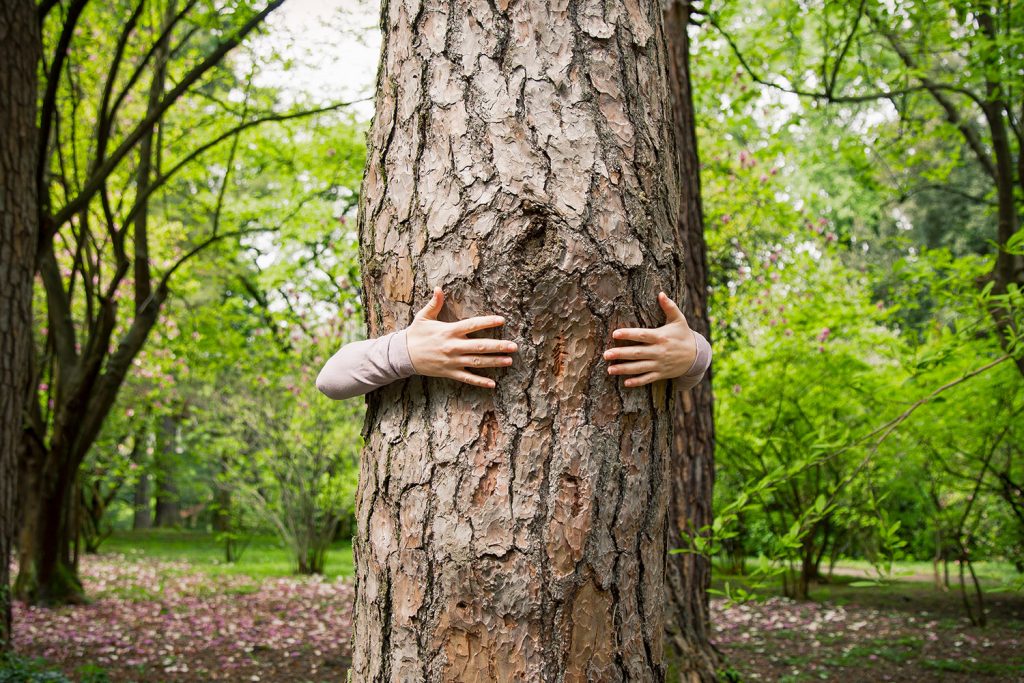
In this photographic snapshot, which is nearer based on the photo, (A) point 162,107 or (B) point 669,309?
(B) point 669,309

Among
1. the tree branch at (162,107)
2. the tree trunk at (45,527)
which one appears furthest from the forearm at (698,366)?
the tree trunk at (45,527)

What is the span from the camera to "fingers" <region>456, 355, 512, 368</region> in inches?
60.6

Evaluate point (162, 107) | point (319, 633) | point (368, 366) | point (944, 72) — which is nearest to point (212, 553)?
point (319, 633)

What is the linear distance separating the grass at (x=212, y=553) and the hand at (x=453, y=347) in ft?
36.1

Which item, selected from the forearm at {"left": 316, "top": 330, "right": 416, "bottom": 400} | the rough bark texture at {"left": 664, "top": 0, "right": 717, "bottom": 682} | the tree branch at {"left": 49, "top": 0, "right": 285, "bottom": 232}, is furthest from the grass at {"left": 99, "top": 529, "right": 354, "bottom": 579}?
the forearm at {"left": 316, "top": 330, "right": 416, "bottom": 400}

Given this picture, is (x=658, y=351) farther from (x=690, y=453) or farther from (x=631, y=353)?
(x=690, y=453)

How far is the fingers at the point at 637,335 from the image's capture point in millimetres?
1575

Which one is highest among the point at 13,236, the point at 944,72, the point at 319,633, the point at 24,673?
the point at 944,72

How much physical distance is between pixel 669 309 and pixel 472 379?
43 centimetres

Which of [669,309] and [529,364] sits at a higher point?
[669,309]

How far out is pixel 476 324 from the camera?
60.9 inches

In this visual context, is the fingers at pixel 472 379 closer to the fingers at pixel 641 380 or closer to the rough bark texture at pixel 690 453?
the fingers at pixel 641 380

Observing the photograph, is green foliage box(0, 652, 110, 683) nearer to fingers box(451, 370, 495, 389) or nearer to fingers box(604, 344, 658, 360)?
fingers box(451, 370, 495, 389)

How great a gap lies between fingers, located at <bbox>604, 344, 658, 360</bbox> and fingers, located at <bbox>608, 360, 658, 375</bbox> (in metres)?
0.01
